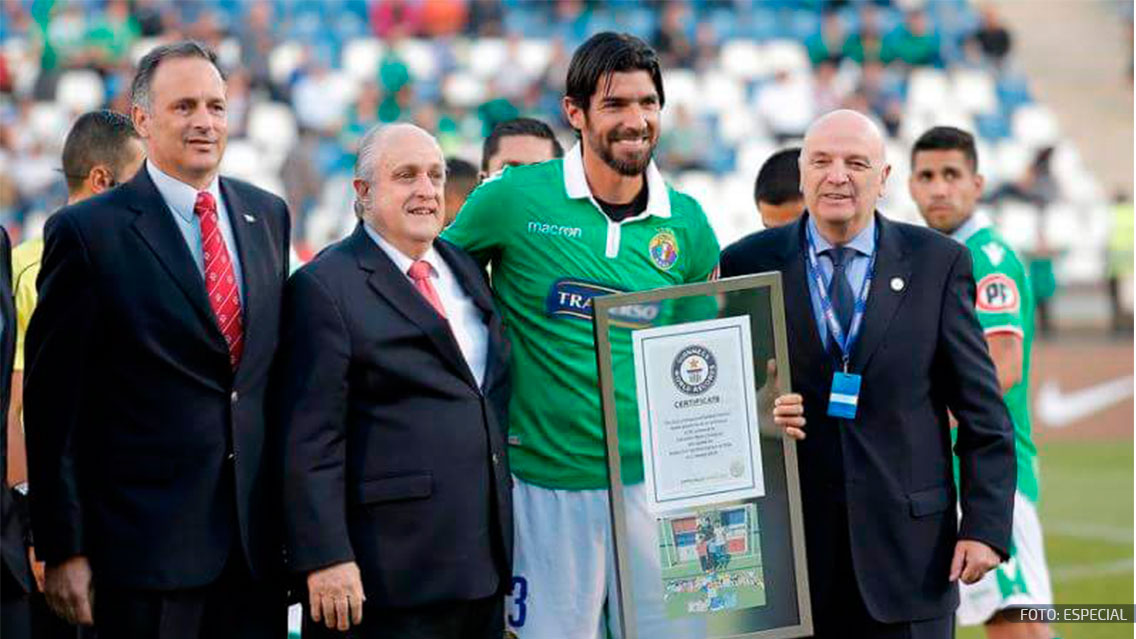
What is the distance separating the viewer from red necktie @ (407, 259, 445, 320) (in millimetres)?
4340

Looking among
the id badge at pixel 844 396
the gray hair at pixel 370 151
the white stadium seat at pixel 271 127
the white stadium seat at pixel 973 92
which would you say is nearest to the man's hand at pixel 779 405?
the id badge at pixel 844 396

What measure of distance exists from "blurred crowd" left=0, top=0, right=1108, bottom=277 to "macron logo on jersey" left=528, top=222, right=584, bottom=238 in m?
11.9

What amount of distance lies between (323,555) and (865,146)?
181 centimetres

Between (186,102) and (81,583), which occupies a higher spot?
(186,102)

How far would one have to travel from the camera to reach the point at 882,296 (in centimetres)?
467

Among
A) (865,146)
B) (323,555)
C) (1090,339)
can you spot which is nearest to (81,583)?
(323,555)

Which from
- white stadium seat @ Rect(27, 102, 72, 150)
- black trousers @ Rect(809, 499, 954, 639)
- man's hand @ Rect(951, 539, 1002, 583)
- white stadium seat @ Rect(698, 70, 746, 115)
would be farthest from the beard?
white stadium seat @ Rect(698, 70, 746, 115)

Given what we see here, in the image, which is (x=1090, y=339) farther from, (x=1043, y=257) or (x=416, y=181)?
(x=416, y=181)

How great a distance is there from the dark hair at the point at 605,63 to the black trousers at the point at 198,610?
1527mm

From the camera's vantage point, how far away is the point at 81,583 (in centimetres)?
400

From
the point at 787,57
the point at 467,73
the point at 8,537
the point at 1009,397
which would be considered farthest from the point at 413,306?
the point at 787,57

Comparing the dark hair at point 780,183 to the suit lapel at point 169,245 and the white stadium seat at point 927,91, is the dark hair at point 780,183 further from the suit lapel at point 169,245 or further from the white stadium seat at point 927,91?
the white stadium seat at point 927,91

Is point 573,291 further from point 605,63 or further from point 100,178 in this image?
point 100,178

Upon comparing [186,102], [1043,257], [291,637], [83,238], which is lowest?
[291,637]
